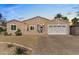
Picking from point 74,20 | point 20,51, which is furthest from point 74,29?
point 20,51

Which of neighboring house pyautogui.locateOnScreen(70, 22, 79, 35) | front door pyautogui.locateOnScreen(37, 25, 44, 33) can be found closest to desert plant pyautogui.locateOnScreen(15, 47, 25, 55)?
front door pyautogui.locateOnScreen(37, 25, 44, 33)

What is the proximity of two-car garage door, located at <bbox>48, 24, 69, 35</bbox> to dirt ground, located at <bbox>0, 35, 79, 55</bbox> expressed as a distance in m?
0.04

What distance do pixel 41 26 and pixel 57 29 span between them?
18 cm

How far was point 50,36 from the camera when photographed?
10.6ft

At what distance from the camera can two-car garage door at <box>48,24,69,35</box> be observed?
324 centimetres

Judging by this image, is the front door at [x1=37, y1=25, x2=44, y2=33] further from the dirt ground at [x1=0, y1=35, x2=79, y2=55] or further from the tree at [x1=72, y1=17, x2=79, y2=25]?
the tree at [x1=72, y1=17, x2=79, y2=25]

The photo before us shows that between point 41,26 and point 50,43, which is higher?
point 41,26

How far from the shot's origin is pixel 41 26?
3.24 m

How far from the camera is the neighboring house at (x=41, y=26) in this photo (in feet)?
10.6

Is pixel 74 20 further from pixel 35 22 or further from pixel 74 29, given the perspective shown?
pixel 35 22

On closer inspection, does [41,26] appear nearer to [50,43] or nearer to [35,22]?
[35,22]

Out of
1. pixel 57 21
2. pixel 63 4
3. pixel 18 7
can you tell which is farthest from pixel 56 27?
pixel 18 7
